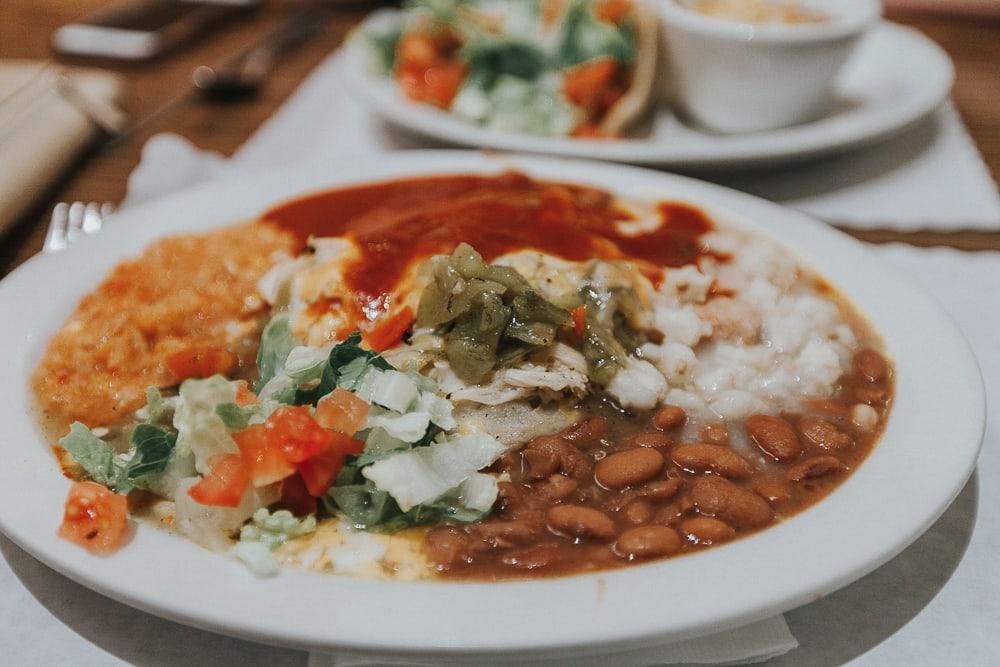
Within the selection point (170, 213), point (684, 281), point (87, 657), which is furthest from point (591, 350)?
point (170, 213)

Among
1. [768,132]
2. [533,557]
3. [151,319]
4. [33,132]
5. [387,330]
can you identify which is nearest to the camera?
[533,557]

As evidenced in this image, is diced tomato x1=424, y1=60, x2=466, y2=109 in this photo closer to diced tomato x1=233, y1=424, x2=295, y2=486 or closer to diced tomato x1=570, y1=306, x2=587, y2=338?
diced tomato x1=570, y1=306, x2=587, y2=338

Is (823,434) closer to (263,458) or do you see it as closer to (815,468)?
(815,468)

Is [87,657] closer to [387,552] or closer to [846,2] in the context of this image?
[387,552]

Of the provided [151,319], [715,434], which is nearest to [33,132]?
[151,319]

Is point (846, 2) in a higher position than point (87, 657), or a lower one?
lower

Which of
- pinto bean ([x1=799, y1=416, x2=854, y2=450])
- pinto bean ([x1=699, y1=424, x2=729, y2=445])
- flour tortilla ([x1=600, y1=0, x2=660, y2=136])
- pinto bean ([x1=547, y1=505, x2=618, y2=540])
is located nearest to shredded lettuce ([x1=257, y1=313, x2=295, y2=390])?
pinto bean ([x1=547, y1=505, x2=618, y2=540])
